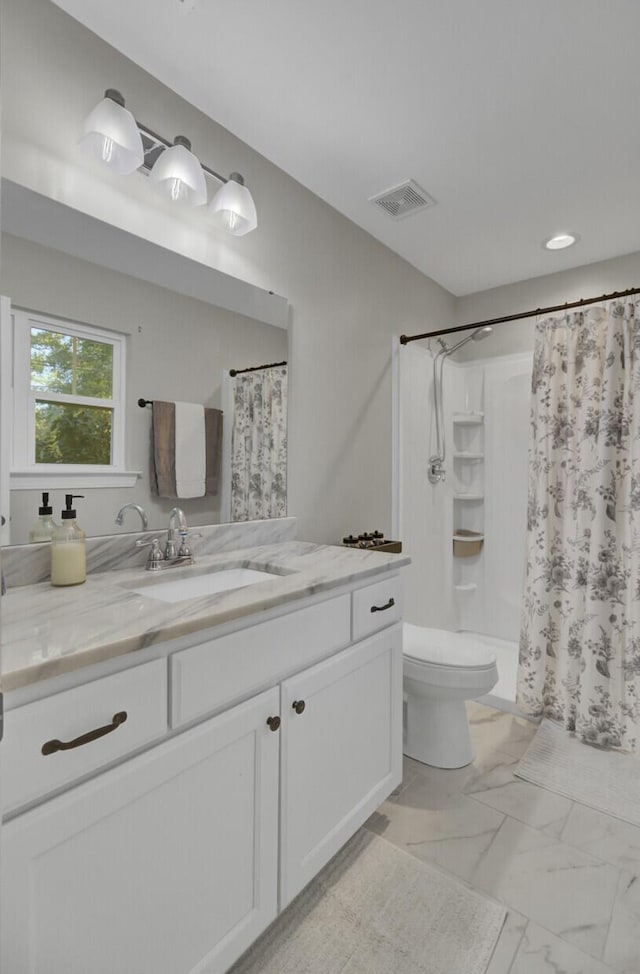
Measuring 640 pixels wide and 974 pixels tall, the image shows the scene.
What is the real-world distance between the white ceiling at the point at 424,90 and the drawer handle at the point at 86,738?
169 centimetres

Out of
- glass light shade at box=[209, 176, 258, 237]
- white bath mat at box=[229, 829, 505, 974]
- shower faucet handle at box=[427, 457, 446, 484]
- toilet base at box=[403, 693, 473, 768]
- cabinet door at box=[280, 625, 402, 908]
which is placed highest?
glass light shade at box=[209, 176, 258, 237]

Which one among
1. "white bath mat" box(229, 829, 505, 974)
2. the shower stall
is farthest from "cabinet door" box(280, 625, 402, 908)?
the shower stall

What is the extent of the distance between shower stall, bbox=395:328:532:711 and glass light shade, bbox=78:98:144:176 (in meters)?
1.65

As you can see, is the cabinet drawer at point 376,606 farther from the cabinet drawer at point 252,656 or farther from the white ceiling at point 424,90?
the white ceiling at point 424,90

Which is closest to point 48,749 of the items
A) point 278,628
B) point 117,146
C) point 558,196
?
point 278,628

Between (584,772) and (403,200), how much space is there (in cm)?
249

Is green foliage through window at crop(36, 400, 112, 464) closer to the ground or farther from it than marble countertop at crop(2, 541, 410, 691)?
farther from it

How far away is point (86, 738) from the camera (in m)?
0.78

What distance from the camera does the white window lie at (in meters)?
1.21

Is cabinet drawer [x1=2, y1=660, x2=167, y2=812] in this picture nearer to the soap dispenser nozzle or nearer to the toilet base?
the soap dispenser nozzle

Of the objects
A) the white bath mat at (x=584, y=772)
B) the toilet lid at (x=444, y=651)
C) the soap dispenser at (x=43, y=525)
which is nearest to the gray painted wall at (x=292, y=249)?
the toilet lid at (x=444, y=651)

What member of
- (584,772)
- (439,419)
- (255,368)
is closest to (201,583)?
(255,368)

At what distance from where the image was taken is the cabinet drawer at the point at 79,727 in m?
0.71

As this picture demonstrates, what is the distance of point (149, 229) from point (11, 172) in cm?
37
